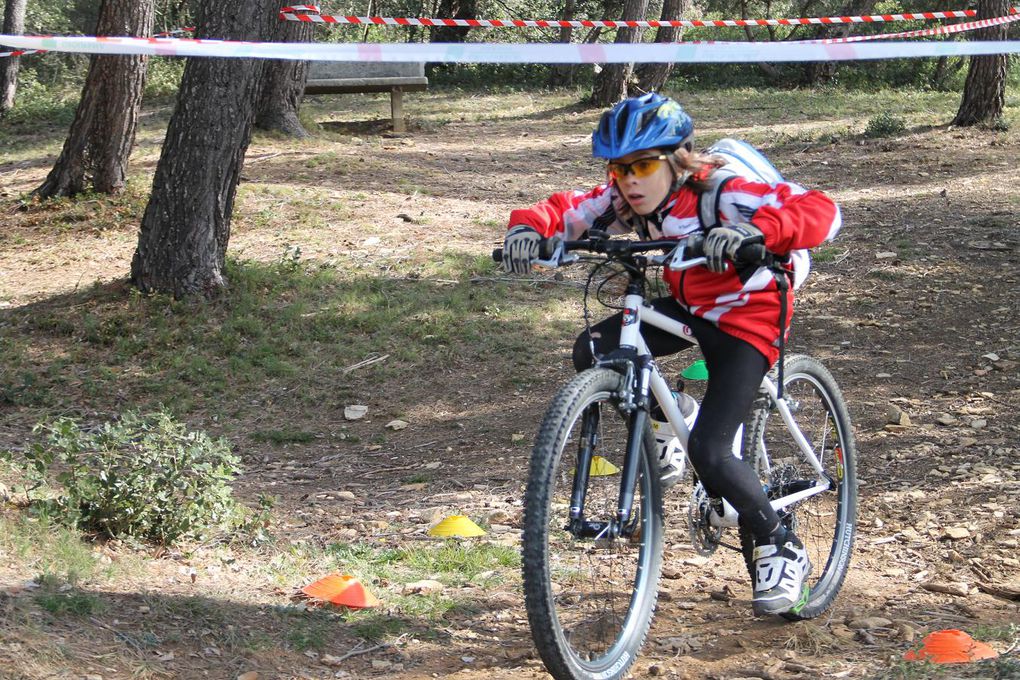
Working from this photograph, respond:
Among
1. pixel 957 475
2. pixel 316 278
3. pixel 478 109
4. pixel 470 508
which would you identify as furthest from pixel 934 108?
pixel 470 508

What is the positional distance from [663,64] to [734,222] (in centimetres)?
1563

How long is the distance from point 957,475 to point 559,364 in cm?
268

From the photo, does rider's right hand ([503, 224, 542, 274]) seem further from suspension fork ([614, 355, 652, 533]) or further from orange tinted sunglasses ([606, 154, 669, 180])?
suspension fork ([614, 355, 652, 533])

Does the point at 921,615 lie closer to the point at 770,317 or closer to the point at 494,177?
the point at 770,317

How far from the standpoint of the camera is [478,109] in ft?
61.3

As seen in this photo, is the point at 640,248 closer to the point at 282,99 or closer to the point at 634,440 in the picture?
the point at 634,440

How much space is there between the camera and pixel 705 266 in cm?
333

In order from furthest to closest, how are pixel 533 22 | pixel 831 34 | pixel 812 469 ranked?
pixel 831 34 < pixel 533 22 < pixel 812 469

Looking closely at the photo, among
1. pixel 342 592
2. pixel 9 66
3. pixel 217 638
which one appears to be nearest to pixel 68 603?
pixel 217 638

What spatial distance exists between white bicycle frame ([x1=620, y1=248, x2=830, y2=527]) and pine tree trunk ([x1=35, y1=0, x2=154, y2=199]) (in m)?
7.88

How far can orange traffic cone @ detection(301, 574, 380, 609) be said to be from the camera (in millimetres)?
4008

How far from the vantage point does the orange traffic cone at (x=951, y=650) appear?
11.5 feet

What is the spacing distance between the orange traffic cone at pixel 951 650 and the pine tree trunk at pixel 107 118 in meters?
8.67

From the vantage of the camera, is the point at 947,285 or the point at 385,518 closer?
the point at 385,518
